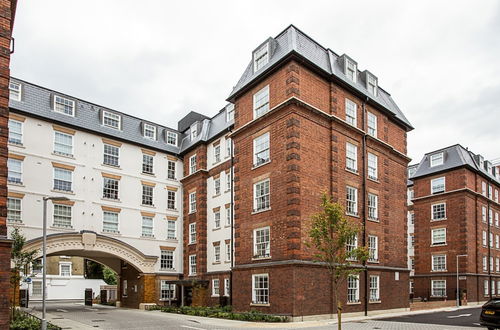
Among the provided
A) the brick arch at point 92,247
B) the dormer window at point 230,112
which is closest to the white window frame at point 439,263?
the dormer window at point 230,112

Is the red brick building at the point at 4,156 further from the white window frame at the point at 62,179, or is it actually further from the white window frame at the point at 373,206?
the white window frame at the point at 373,206

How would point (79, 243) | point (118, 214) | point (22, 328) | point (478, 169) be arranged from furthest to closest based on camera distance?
point (478, 169) < point (118, 214) < point (79, 243) < point (22, 328)

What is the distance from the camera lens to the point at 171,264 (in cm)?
3766

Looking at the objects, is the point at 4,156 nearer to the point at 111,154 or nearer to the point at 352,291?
the point at 352,291

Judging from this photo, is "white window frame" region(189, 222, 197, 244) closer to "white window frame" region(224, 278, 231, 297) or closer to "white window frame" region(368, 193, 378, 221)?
A: "white window frame" region(224, 278, 231, 297)

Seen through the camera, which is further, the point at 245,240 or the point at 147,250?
the point at 147,250

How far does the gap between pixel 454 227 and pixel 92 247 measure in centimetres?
3383

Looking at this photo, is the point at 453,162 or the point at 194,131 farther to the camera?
the point at 453,162

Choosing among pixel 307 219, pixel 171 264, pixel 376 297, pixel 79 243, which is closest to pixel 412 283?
pixel 376 297

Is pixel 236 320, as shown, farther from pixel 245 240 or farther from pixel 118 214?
pixel 118 214

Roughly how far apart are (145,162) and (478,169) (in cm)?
3391

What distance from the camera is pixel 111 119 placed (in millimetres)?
36406

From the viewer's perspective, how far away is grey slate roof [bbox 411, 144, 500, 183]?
143 ft

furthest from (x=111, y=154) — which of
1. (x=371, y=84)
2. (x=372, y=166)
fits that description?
(x=371, y=84)
